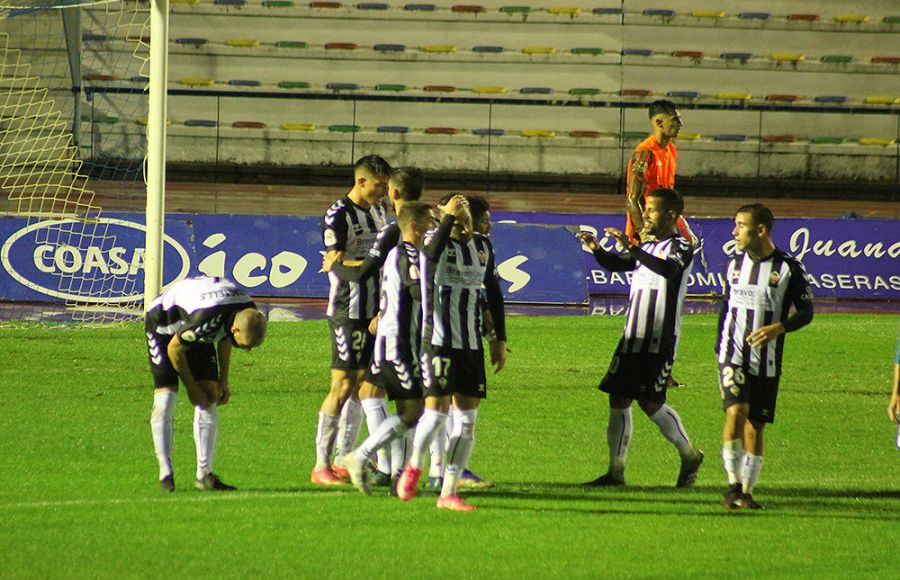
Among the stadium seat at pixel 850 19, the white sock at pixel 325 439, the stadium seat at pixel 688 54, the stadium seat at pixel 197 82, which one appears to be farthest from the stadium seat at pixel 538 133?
the white sock at pixel 325 439

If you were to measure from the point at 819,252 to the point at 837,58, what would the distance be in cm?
1010

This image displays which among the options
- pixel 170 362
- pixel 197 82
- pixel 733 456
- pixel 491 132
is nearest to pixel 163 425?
pixel 170 362

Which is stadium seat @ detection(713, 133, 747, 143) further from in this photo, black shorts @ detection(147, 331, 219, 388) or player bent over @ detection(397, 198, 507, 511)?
black shorts @ detection(147, 331, 219, 388)

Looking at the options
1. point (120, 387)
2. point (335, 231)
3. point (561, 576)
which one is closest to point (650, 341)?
point (335, 231)

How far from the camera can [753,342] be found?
679cm

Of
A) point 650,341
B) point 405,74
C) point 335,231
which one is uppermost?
point 405,74

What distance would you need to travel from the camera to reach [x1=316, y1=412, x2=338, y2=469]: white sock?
24.8 feet

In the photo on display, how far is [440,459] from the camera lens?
24.0 ft

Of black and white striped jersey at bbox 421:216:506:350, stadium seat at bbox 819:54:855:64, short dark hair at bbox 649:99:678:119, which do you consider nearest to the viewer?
black and white striped jersey at bbox 421:216:506:350

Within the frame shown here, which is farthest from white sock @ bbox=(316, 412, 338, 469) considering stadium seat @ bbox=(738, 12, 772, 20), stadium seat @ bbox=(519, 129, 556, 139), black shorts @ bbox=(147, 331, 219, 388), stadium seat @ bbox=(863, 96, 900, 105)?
stadium seat @ bbox=(738, 12, 772, 20)

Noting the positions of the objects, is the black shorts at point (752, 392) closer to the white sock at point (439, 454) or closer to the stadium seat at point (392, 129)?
the white sock at point (439, 454)

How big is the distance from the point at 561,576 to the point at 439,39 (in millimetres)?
21290

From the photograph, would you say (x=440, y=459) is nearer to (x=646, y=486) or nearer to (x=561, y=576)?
(x=646, y=486)

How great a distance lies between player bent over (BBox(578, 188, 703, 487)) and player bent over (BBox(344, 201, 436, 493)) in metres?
1.24
